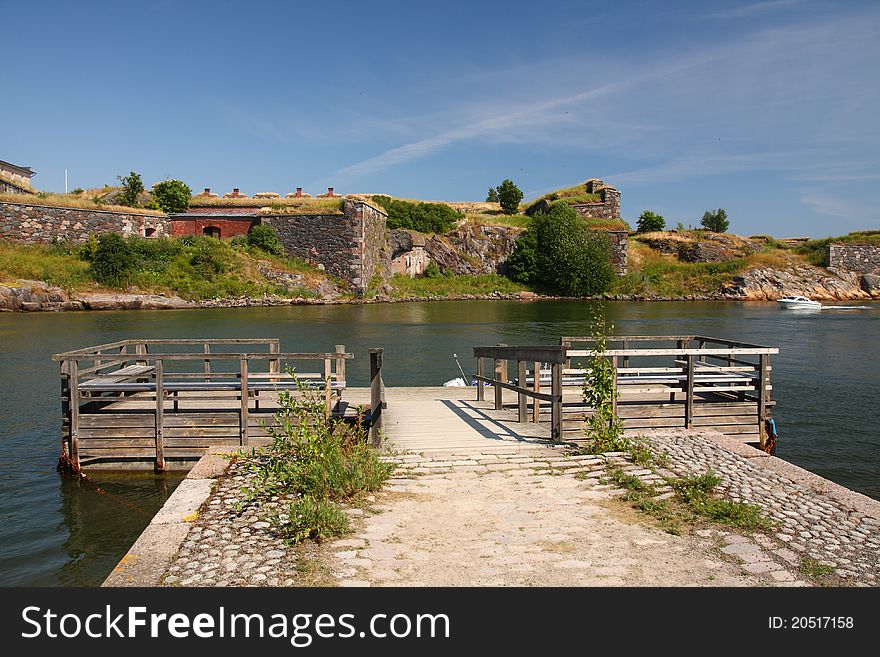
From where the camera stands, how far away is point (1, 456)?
1132 cm

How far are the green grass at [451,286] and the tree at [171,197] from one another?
20.7 meters

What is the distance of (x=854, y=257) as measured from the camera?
68438 millimetres

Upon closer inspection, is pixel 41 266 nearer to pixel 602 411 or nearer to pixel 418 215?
pixel 418 215

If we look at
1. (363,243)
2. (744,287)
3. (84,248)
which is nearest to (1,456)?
(84,248)

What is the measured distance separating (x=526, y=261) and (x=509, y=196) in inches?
625

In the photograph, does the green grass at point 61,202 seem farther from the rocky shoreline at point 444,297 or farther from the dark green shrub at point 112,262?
the rocky shoreline at point 444,297

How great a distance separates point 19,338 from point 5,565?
2353 cm

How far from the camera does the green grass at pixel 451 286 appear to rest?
5981cm

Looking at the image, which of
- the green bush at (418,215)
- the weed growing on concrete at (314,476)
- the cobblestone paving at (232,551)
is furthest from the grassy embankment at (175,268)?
the cobblestone paving at (232,551)

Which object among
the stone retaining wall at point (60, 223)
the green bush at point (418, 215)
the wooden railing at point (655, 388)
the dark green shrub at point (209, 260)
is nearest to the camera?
the wooden railing at point (655, 388)

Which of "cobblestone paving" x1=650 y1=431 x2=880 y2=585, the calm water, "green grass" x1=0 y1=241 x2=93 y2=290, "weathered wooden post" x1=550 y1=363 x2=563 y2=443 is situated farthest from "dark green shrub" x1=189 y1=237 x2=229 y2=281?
"cobblestone paving" x1=650 y1=431 x2=880 y2=585

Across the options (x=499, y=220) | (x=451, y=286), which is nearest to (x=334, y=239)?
(x=451, y=286)

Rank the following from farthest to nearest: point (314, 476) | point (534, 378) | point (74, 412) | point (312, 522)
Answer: point (534, 378), point (74, 412), point (314, 476), point (312, 522)

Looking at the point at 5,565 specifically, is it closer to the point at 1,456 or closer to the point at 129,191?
the point at 1,456
